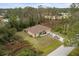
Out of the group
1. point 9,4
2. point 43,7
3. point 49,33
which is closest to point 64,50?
point 49,33

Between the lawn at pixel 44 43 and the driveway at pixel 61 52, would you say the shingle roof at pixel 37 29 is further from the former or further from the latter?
the driveway at pixel 61 52

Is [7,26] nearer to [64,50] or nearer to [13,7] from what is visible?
[13,7]

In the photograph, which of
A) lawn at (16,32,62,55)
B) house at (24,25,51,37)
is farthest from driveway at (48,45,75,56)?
house at (24,25,51,37)

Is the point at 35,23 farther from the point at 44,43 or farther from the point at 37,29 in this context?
the point at 44,43

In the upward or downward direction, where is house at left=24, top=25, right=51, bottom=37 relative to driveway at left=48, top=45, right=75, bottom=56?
upward

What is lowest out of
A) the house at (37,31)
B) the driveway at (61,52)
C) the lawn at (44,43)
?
the driveway at (61,52)

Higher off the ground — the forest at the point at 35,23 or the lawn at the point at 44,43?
the forest at the point at 35,23

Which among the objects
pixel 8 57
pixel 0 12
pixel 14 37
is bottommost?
pixel 8 57

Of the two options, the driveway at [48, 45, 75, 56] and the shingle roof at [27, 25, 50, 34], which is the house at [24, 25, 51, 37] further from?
the driveway at [48, 45, 75, 56]

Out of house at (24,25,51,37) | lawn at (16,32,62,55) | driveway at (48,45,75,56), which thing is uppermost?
house at (24,25,51,37)

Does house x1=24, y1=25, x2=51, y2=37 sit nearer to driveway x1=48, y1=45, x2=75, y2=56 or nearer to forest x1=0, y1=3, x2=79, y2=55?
forest x1=0, y1=3, x2=79, y2=55

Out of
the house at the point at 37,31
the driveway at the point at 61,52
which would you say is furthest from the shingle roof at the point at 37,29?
the driveway at the point at 61,52
